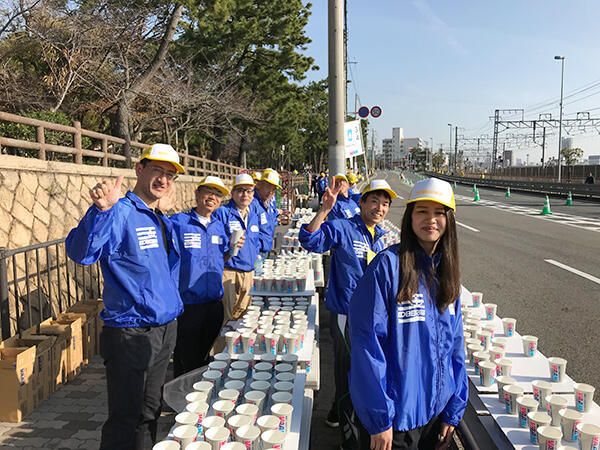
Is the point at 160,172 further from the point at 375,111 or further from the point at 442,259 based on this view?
the point at 375,111

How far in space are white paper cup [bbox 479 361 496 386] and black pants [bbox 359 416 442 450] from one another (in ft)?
2.19

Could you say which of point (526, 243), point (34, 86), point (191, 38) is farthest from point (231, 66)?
point (526, 243)

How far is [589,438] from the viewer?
1911 millimetres

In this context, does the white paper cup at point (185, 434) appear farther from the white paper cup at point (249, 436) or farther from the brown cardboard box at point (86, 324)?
the brown cardboard box at point (86, 324)

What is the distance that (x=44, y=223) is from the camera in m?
7.59

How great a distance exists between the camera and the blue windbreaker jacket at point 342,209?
7043 millimetres

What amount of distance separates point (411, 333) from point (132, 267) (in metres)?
1.67

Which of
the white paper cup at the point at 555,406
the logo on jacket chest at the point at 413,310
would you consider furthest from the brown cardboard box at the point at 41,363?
the white paper cup at the point at 555,406

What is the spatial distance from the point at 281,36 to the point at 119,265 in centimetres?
2413

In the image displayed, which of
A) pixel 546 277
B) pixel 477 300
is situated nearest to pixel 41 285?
pixel 477 300

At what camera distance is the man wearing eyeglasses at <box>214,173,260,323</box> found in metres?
4.95

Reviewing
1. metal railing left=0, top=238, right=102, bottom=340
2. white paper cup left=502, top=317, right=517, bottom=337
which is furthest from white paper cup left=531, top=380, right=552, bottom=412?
metal railing left=0, top=238, right=102, bottom=340

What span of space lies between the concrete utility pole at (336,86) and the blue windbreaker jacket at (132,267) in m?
5.33

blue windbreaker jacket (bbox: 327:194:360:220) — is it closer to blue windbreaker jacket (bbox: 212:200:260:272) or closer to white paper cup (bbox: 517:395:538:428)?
blue windbreaker jacket (bbox: 212:200:260:272)
